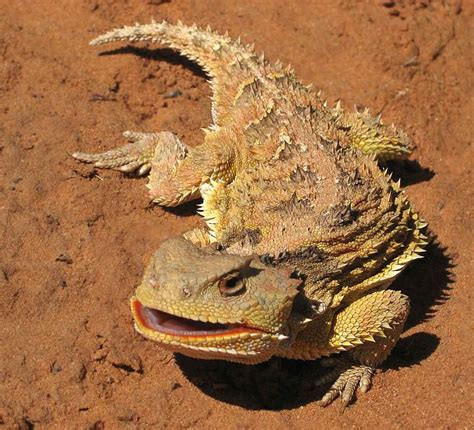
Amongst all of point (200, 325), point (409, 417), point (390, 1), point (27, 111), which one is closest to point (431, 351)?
point (409, 417)

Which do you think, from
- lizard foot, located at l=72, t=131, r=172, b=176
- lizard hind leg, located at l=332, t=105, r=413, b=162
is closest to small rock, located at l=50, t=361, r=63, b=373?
lizard foot, located at l=72, t=131, r=172, b=176

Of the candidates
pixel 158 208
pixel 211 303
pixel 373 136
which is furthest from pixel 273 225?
pixel 373 136

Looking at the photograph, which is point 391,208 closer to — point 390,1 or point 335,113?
point 335,113

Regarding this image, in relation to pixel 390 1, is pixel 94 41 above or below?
below

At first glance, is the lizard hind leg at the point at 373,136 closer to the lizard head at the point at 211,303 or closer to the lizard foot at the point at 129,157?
the lizard foot at the point at 129,157

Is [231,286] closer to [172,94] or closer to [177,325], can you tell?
[177,325]

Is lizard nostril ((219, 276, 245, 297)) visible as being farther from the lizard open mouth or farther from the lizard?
the lizard open mouth
